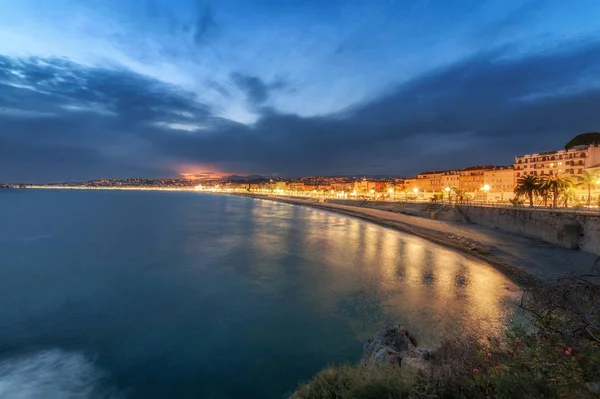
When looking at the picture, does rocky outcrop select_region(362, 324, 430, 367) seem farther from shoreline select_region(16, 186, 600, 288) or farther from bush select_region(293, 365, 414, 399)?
shoreline select_region(16, 186, 600, 288)

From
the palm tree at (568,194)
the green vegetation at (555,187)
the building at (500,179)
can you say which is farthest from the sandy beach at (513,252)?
the building at (500,179)

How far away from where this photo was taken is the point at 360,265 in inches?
996

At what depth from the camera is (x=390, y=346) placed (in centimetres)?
Result: 982

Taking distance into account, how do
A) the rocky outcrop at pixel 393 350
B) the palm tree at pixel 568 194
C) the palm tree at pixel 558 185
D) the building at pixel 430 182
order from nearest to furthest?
the rocky outcrop at pixel 393 350
the palm tree at pixel 568 194
the palm tree at pixel 558 185
the building at pixel 430 182

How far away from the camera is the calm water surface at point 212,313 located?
35.3ft

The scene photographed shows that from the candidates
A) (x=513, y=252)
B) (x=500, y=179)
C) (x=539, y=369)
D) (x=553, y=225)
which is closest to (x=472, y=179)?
(x=500, y=179)

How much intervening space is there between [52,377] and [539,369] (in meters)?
13.7

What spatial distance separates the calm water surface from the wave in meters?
0.05

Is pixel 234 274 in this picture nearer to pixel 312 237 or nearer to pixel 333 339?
pixel 333 339

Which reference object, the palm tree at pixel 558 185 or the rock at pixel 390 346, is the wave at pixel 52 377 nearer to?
the rock at pixel 390 346

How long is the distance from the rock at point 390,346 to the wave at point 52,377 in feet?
26.5

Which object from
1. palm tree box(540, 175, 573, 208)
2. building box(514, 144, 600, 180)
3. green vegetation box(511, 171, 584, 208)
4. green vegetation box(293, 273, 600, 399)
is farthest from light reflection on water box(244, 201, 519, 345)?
building box(514, 144, 600, 180)

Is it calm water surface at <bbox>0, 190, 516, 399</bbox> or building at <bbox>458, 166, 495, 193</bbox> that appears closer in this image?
calm water surface at <bbox>0, 190, 516, 399</bbox>

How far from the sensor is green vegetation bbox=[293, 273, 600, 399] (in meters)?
4.33
